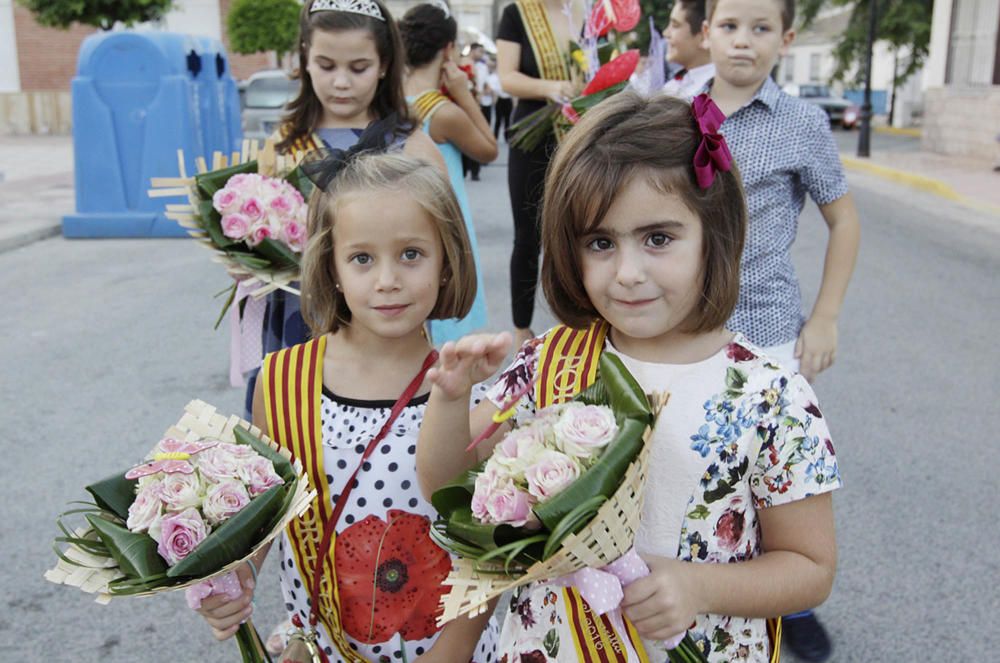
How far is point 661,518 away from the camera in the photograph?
1.80 meters

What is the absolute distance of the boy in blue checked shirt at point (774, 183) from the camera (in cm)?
293

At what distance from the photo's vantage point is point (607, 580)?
1.54 meters

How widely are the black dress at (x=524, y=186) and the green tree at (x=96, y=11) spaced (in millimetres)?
22496

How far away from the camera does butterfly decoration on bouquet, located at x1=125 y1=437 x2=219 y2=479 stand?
5.95 feet

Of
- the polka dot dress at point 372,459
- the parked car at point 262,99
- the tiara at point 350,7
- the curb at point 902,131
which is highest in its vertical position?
the tiara at point 350,7

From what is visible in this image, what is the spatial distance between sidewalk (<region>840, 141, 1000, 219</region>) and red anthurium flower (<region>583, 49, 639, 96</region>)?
10.5 metres

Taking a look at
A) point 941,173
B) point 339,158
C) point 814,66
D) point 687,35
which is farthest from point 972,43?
point 814,66

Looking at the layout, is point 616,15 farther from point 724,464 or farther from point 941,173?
point 941,173

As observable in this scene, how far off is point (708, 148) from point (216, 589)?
1176mm

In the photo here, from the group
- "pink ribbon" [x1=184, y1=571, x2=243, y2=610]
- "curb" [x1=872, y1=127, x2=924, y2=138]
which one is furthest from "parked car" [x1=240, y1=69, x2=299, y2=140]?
"curb" [x1=872, y1=127, x2=924, y2=138]

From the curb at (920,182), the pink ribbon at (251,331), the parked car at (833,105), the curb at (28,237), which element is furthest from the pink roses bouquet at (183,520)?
the parked car at (833,105)

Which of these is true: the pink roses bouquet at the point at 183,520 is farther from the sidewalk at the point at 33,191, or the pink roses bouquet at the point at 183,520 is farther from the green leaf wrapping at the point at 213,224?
the sidewalk at the point at 33,191

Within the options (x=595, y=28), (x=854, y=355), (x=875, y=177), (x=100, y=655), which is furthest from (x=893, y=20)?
(x=100, y=655)

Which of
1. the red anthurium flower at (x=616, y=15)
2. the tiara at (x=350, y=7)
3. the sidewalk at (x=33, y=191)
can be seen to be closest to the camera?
the tiara at (x=350, y=7)
